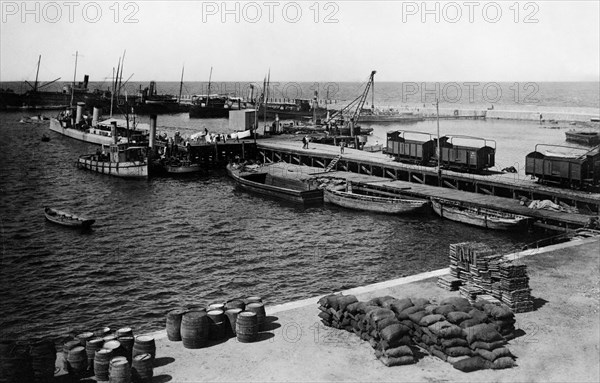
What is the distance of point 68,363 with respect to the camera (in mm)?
15242

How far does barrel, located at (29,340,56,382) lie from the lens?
14.7 m

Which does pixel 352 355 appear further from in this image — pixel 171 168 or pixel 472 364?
pixel 171 168

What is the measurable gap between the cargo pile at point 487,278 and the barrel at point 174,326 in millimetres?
9669

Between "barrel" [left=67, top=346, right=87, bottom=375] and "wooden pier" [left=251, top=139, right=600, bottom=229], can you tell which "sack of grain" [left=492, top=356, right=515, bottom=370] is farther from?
"wooden pier" [left=251, top=139, right=600, bottom=229]

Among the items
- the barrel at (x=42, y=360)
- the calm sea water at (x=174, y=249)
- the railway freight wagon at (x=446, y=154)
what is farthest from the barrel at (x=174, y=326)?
the railway freight wagon at (x=446, y=154)

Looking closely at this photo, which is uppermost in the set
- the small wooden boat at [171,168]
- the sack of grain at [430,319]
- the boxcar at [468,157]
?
the boxcar at [468,157]

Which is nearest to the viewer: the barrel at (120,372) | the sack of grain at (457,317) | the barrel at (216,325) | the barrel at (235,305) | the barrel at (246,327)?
the barrel at (120,372)

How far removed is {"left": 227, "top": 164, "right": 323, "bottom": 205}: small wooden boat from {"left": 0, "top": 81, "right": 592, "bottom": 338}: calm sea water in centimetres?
112

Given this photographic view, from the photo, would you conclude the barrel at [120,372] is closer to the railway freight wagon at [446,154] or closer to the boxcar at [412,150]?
the railway freight wagon at [446,154]

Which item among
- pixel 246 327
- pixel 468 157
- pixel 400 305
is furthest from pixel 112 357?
pixel 468 157

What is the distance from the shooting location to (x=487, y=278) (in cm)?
2008

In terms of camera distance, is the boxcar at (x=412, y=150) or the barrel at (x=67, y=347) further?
the boxcar at (x=412, y=150)

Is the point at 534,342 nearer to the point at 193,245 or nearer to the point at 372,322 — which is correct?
the point at 372,322

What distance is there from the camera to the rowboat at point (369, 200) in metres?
47.7
